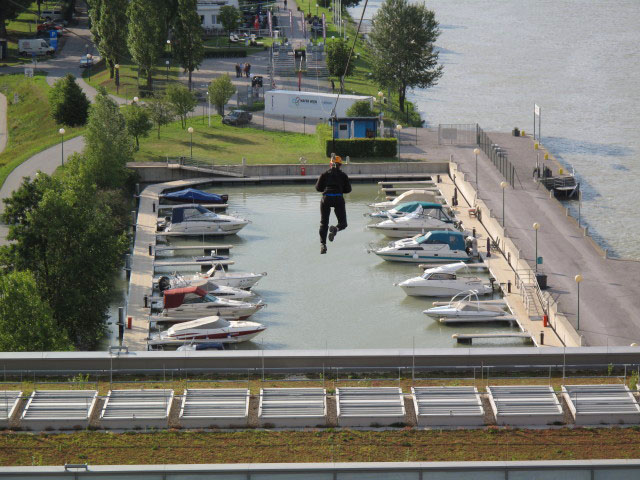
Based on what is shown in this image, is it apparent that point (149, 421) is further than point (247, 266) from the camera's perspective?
No

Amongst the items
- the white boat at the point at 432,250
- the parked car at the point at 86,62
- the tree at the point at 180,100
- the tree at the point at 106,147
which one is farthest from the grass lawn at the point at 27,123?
the white boat at the point at 432,250

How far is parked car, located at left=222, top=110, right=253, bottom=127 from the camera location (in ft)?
215

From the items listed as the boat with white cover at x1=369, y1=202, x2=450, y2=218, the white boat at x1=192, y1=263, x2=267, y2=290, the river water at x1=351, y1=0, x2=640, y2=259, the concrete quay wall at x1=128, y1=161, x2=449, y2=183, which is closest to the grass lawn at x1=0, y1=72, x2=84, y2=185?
Result: the concrete quay wall at x1=128, y1=161, x2=449, y2=183

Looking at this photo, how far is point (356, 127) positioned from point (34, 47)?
3188 cm

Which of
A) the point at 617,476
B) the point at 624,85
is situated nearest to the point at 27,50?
the point at 624,85

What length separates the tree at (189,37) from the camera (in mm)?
71438

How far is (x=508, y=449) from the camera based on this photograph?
24844mm

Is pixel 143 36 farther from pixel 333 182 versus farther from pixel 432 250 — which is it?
pixel 333 182

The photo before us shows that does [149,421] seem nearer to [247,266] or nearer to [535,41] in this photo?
[247,266]

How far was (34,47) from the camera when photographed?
8538 centimetres

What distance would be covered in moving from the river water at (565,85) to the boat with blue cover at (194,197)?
1503 cm

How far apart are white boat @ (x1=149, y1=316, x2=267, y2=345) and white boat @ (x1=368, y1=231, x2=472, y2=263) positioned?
873cm

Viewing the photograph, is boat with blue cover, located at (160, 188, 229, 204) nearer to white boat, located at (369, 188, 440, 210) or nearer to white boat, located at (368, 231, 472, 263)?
white boat, located at (369, 188, 440, 210)

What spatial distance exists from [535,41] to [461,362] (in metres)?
77.0
